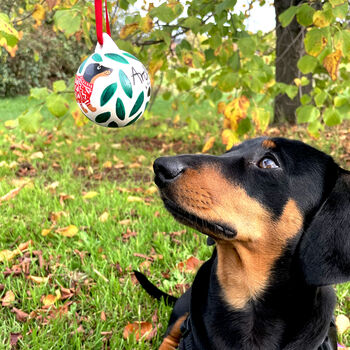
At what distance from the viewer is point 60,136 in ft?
23.9

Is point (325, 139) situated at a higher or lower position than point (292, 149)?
lower

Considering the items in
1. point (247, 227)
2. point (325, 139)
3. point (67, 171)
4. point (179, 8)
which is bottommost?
point (67, 171)

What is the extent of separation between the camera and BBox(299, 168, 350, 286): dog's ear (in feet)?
5.65

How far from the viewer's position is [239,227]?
1.78 m

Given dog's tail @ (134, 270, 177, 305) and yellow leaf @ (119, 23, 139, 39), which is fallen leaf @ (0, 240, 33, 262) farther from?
yellow leaf @ (119, 23, 139, 39)

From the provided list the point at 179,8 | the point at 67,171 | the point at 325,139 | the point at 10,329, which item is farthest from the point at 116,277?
the point at 325,139

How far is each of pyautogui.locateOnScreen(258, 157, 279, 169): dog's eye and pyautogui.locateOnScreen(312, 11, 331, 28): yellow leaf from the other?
3.98 feet

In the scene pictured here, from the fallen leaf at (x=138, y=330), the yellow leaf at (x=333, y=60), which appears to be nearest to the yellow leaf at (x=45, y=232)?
the fallen leaf at (x=138, y=330)

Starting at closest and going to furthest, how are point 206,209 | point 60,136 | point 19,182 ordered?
point 206,209 → point 19,182 → point 60,136

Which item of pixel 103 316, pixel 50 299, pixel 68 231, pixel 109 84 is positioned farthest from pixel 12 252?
pixel 109 84

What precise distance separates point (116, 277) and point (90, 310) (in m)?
0.32

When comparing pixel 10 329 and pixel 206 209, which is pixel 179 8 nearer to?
pixel 206 209

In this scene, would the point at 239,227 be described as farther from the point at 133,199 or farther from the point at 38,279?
Result: the point at 133,199

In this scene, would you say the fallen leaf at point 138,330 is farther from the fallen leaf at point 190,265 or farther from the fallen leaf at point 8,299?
the fallen leaf at point 8,299
